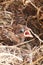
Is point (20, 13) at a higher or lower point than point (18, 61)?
higher

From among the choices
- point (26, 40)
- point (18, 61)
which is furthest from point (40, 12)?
point (18, 61)

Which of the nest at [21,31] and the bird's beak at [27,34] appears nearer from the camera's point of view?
the nest at [21,31]

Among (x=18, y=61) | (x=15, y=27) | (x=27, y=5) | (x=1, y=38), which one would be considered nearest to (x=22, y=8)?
(x=27, y=5)

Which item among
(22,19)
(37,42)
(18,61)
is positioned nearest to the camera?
(18,61)

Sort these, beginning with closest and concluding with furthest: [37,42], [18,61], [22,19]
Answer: [18,61], [37,42], [22,19]

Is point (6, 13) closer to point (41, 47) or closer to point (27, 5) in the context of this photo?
point (27, 5)

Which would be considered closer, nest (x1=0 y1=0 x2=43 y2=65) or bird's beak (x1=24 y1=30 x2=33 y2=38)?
nest (x1=0 y1=0 x2=43 y2=65)

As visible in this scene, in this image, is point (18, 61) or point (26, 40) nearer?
point (18, 61)

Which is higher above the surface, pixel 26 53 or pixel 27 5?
pixel 27 5

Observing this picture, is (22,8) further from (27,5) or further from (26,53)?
(26,53)
